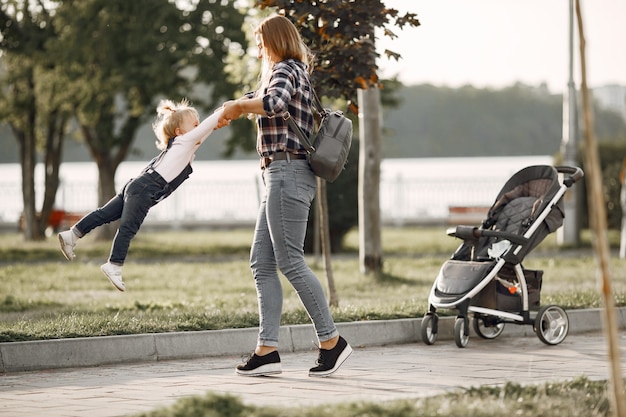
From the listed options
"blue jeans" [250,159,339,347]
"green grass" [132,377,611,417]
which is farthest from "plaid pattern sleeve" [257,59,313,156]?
"green grass" [132,377,611,417]

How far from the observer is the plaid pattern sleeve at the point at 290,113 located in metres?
6.88

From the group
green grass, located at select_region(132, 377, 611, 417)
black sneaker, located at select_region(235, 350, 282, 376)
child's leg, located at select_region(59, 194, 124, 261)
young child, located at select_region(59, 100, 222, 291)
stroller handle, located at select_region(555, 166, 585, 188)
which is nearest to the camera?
green grass, located at select_region(132, 377, 611, 417)

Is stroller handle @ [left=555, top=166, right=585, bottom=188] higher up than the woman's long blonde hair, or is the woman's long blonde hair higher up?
the woman's long blonde hair

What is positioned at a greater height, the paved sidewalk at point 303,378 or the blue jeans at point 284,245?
the blue jeans at point 284,245

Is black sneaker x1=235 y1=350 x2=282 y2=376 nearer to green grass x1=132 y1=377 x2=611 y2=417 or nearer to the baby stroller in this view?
green grass x1=132 y1=377 x2=611 y2=417

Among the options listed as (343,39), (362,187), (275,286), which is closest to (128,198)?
(275,286)

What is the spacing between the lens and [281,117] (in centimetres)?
695

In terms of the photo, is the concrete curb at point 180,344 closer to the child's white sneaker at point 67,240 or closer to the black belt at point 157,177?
the child's white sneaker at point 67,240

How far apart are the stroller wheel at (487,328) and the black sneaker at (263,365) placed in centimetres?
260

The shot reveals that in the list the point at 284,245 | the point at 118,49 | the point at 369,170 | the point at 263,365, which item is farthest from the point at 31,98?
the point at 284,245

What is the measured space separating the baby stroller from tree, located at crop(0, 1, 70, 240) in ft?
52.7

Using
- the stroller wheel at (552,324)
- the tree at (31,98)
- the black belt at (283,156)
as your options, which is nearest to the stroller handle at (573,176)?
the stroller wheel at (552,324)

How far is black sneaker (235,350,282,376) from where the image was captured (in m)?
7.27

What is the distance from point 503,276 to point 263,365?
2898 millimetres
